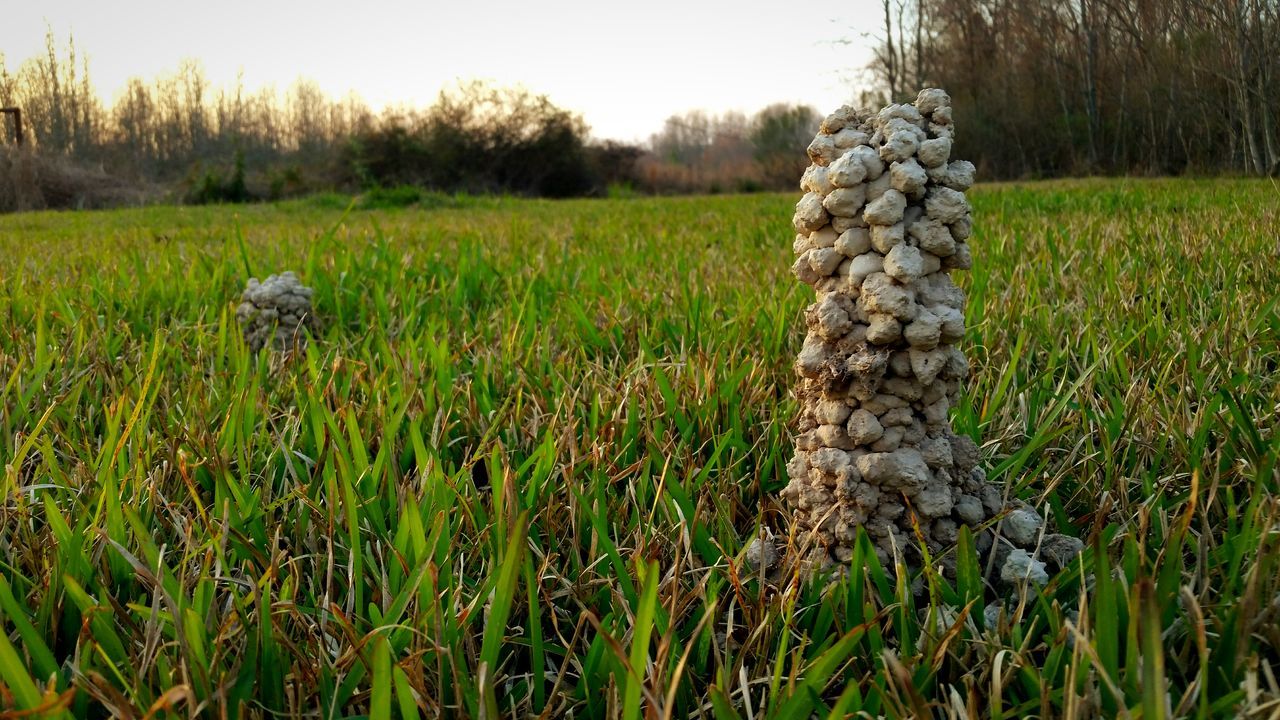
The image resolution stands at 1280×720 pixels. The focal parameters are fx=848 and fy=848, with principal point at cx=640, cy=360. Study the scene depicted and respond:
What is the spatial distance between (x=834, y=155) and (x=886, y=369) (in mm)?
249

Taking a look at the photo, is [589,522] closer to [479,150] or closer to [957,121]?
[957,121]

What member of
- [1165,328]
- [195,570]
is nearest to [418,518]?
[195,570]

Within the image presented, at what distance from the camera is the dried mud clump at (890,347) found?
0.91 metres

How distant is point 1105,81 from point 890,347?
53.7 ft

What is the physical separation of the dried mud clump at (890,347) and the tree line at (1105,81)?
9969 mm

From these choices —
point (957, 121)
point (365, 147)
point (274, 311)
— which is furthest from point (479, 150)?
point (274, 311)

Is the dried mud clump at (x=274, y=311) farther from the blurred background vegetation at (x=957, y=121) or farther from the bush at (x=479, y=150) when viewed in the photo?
the bush at (x=479, y=150)

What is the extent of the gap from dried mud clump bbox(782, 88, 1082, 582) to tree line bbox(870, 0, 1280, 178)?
9969 mm

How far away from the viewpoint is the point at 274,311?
2.35m

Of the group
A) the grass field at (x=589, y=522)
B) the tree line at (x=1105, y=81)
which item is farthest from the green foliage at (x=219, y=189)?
the grass field at (x=589, y=522)

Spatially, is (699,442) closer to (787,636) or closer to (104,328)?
(787,636)

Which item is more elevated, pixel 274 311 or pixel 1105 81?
pixel 1105 81

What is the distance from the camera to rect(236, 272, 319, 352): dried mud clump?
7.71ft

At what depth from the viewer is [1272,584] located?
0.89 metres
